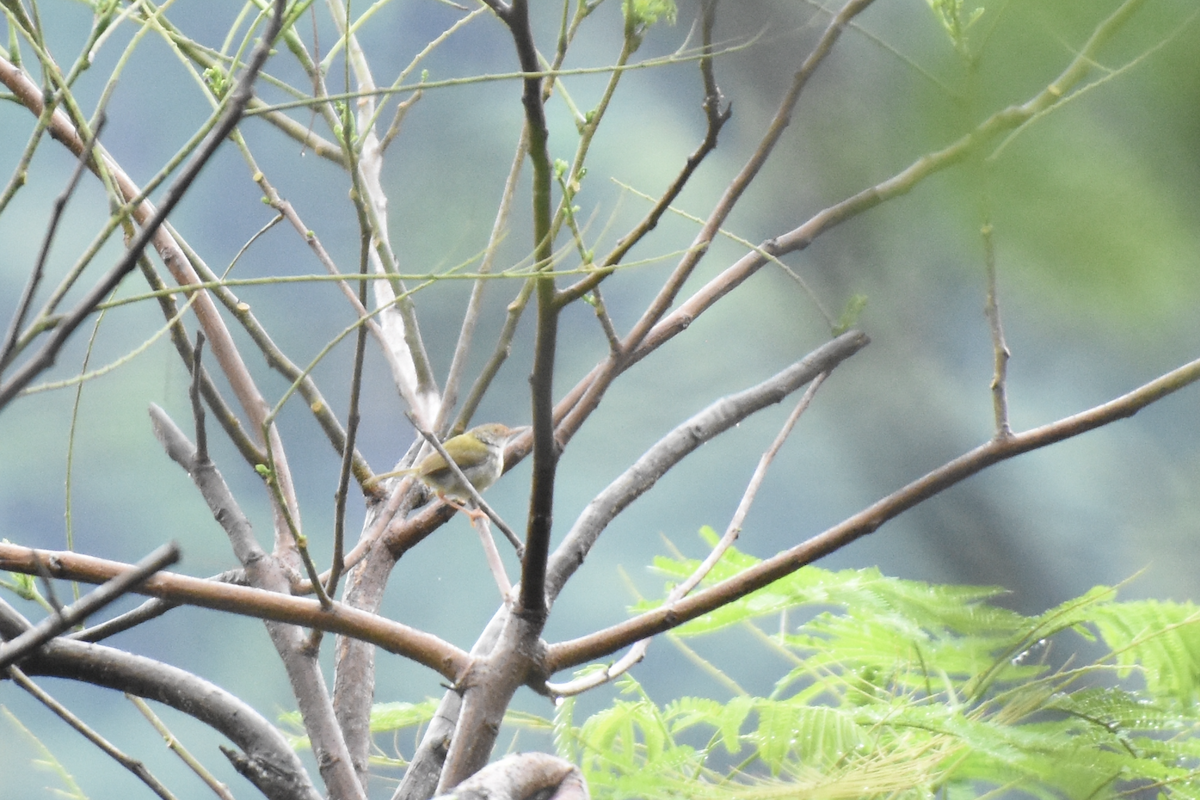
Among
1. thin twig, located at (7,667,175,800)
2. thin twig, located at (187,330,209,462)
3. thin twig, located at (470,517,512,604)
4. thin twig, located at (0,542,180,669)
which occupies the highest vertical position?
thin twig, located at (187,330,209,462)

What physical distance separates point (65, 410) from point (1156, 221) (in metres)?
2.21

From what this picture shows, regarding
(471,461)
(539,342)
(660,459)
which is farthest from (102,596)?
(471,461)

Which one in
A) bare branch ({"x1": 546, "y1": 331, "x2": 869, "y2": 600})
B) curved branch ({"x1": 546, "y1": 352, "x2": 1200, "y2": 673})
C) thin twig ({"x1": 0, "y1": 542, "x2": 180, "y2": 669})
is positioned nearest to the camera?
thin twig ({"x1": 0, "y1": 542, "x2": 180, "y2": 669})

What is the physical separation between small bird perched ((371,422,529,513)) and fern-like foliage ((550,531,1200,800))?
1.14 ft

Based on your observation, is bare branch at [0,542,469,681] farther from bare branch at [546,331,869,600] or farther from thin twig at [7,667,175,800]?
bare branch at [546,331,869,600]

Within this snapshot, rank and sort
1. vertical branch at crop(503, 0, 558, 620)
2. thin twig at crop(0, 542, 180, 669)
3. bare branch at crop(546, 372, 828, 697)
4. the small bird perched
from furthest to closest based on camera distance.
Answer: the small bird perched, bare branch at crop(546, 372, 828, 697), vertical branch at crop(503, 0, 558, 620), thin twig at crop(0, 542, 180, 669)

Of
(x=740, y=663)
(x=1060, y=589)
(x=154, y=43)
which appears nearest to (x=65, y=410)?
(x=154, y=43)

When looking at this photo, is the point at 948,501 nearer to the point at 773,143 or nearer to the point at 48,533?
the point at 773,143

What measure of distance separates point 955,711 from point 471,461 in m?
1.17

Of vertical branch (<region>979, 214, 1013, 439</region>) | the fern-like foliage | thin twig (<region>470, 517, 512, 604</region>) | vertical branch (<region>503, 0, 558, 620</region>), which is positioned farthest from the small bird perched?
vertical branch (<region>979, 214, 1013, 439</region>)

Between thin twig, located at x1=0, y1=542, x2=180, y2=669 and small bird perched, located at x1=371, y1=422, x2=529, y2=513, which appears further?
small bird perched, located at x1=371, y1=422, x2=529, y2=513

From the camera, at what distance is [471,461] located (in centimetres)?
152

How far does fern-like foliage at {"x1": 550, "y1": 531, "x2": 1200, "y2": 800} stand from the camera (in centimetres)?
24

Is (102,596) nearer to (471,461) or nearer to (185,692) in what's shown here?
(185,692)
